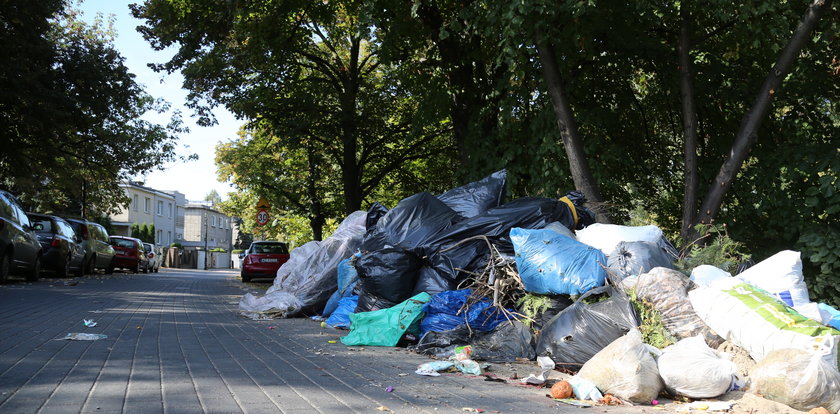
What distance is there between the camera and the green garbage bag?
6.82 metres

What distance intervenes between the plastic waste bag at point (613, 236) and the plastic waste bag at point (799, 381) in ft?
8.59

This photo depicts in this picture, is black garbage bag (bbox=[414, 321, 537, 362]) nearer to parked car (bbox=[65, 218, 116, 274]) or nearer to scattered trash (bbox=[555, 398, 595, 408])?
scattered trash (bbox=[555, 398, 595, 408])

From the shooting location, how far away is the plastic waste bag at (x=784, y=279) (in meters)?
5.75

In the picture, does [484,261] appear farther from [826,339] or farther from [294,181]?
[294,181]

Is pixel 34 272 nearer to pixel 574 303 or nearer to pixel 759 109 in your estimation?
pixel 574 303

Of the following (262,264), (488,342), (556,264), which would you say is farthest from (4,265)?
(556,264)

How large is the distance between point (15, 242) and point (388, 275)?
10198mm

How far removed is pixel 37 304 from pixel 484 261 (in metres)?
7.01

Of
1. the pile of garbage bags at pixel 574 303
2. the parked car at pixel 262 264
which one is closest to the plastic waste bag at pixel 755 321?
the pile of garbage bags at pixel 574 303

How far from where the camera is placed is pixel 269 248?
78.2 ft

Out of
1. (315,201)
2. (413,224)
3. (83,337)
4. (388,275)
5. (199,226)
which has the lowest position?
(83,337)

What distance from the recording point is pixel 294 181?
2580 centimetres

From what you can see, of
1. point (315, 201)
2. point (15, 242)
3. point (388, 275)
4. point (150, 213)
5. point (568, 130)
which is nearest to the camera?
point (388, 275)

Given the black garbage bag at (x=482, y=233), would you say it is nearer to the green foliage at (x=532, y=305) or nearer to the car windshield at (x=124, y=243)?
the green foliage at (x=532, y=305)
